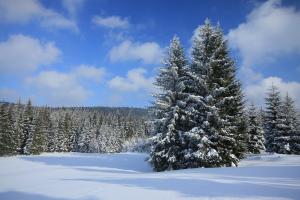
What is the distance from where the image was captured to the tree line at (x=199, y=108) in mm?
25219

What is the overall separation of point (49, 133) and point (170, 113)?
234 feet

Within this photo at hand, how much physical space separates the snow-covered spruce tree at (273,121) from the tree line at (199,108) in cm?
1422

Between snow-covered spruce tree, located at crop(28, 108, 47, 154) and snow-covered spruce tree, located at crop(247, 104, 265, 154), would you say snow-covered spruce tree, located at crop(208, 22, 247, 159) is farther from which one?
snow-covered spruce tree, located at crop(28, 108, 47, 154)

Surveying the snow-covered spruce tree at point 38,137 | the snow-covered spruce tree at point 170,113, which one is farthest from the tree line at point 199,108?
the snow-covered spruce tree at point 38,137

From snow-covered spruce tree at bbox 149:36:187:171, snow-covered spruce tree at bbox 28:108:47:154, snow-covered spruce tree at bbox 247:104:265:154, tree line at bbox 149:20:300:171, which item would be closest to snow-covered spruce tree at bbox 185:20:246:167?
tree line at bbox 149:20:300:171

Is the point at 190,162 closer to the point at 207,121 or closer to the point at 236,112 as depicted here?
the point at 207,121

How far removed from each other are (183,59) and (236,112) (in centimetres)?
674

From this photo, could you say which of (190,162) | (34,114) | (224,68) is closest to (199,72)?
(224,68)

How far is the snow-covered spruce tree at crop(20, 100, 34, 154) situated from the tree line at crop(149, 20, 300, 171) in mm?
49868

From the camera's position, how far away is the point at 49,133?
3625 inches

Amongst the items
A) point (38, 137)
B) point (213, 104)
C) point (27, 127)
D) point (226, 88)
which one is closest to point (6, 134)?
point (27, 127)

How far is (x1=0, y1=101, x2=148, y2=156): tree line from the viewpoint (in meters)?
62.2

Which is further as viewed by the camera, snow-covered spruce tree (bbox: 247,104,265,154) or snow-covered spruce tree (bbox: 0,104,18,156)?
snow-covered spruce tree (bbox: 0,104,18,156)

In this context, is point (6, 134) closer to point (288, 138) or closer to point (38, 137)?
point (38, 137)
